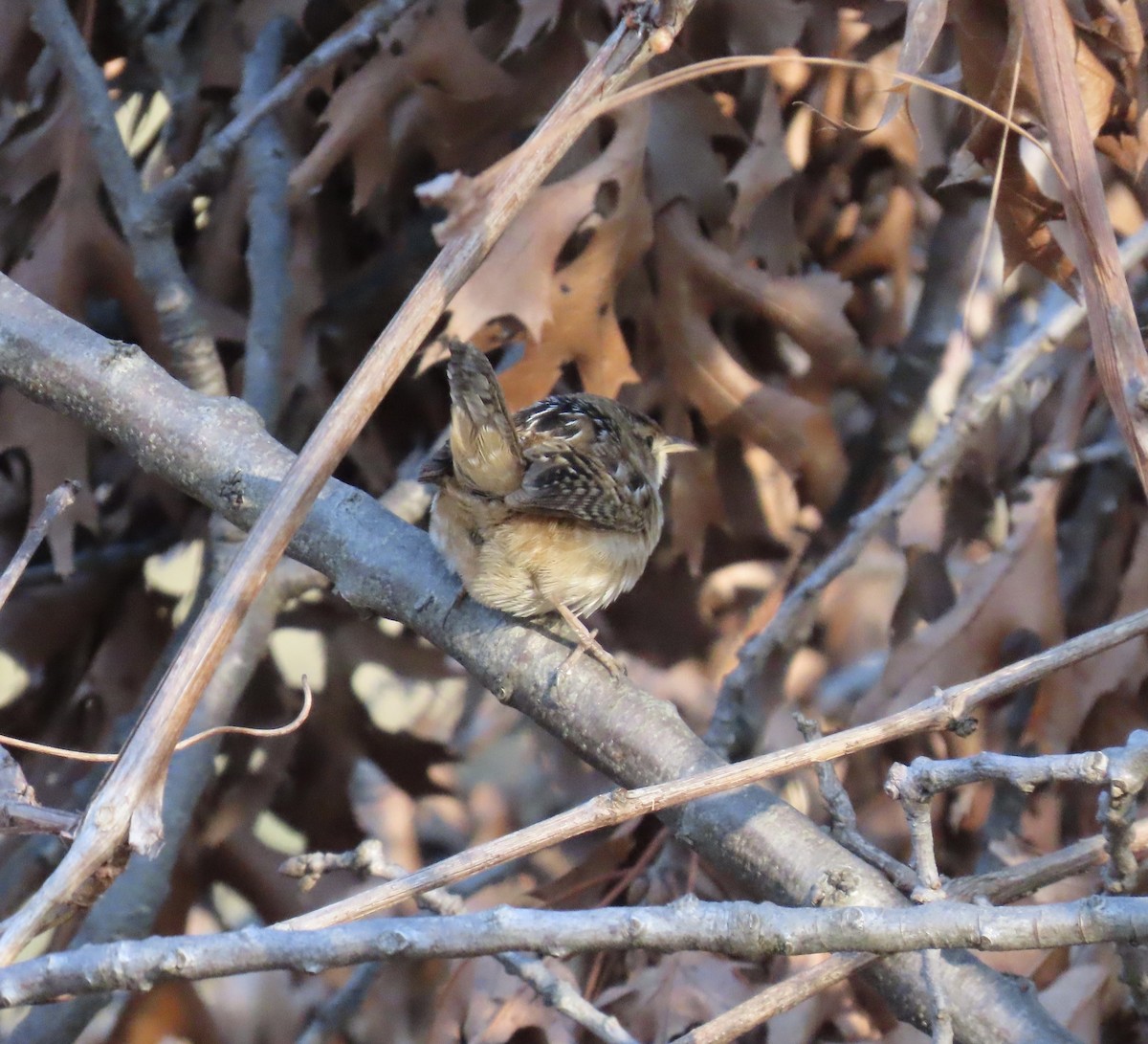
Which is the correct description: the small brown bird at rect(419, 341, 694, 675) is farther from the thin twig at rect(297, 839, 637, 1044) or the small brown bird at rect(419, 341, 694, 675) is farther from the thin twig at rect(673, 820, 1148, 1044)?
the thin twig at rect(673, 820, 1148, 1044)

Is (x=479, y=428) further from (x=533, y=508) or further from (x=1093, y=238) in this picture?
(x=1093, y=238)

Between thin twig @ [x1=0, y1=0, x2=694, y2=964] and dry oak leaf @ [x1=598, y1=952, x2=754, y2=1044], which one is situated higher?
thin twig @ [x1=0, y1=0, x2=694, y2=964]

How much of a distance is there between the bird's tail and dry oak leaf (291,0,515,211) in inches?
20.0

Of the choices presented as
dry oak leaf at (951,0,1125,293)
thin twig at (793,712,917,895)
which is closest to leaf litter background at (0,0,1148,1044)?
dry oak leaf at (951,0,1125,293)

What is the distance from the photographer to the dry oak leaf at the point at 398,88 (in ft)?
5.64

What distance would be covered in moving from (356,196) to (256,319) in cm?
24

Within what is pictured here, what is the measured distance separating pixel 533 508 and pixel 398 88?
2.36 feet

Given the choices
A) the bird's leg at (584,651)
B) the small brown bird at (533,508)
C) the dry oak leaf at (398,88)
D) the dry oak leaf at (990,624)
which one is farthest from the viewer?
the dry oak leaf at (398,88)

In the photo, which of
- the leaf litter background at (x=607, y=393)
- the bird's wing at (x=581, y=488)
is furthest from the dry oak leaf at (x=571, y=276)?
the bird's wing at (x=581, y=488)

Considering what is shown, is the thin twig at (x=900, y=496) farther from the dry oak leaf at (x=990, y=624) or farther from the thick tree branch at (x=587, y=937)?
the thick tree branch at (x=587, y=937)

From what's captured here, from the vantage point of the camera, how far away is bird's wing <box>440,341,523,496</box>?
4.23 ft

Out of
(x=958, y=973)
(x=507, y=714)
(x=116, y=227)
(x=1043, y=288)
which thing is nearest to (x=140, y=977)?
(x=958, y=973)

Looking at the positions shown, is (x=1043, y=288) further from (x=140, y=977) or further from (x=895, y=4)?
(x=140, y=977)

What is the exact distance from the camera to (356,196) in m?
1.71
